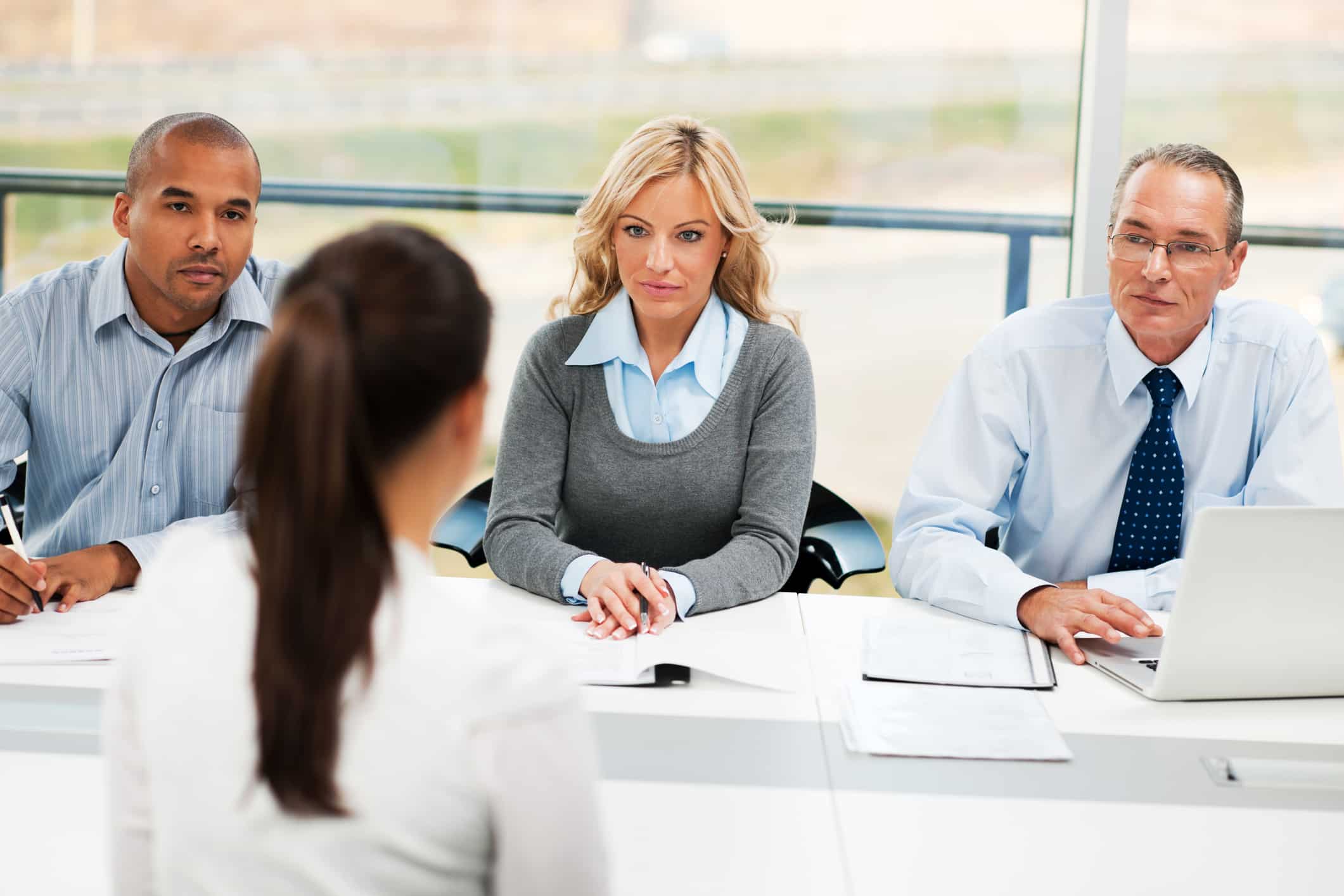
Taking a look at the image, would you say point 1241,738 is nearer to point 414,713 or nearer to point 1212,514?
point 1212,514

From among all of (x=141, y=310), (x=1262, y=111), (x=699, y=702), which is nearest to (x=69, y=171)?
(x=141, y=310)

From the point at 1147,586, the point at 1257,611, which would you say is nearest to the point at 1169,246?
the point at 1147,586

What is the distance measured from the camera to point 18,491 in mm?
2160

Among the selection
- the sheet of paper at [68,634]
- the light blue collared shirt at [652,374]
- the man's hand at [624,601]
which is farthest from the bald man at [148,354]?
the man's hand at [624,601]

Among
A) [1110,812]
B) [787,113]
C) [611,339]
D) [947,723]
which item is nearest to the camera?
[1110,812]

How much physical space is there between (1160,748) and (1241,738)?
0.38ft

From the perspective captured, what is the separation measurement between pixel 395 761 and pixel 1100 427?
1675mm

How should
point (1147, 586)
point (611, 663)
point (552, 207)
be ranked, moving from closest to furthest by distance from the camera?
point (611, 663)
point (1147, 586)
point (552, 207)

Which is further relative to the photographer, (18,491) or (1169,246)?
(18,491)

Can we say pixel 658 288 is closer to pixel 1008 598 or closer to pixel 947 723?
pixel 1008 598

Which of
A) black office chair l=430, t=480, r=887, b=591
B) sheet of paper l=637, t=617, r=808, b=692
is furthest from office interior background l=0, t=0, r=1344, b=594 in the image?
sheet of paper l=637, t=617, r=808, b=692

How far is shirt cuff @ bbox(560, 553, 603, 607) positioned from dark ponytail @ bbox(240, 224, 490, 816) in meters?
1.05

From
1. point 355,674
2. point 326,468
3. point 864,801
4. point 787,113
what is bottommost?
point 864,801

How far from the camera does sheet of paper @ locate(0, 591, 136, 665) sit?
150cm
